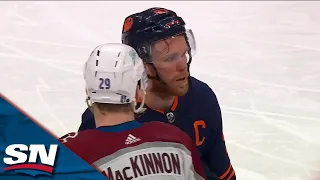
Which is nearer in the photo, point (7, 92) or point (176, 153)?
point (176, 153)

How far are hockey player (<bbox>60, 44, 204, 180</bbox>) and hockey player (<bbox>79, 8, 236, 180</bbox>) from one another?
328 millimetres

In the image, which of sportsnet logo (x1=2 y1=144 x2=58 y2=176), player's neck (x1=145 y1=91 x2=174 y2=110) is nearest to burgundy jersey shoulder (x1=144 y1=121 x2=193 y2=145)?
sportsnet logo (x1=2 y1=144 x2=58 y2=176)

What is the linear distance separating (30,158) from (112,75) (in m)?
0.33

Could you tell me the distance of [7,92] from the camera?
10.7 feet

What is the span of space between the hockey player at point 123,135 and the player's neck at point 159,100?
1.29 feet

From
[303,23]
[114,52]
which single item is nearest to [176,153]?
[114,52]

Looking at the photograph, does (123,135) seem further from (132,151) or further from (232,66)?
(232,66)

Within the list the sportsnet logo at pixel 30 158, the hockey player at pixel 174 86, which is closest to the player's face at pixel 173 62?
the hockey player at pixel 174 86

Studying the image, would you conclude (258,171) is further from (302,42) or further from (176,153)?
(302,42)

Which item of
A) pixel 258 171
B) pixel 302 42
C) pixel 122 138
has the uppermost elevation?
pixel 122 138

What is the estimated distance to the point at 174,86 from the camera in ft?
5.61

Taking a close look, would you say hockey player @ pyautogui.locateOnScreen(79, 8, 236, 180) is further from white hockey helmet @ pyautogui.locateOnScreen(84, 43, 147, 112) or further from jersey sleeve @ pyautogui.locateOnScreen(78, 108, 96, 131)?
white hockey helmet @ pyautogui.locateOnScreen(84, 43, 147, 112)

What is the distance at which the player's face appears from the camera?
5.51ft

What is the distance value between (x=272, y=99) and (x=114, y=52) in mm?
1908
